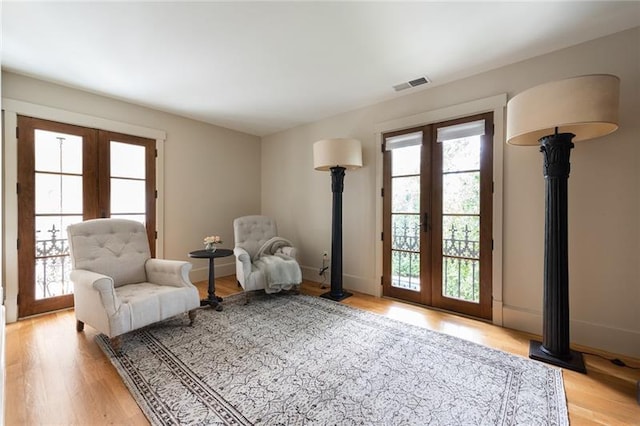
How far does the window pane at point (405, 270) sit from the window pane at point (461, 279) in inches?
12.3

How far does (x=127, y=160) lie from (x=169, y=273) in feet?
5.96

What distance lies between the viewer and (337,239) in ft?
11.7

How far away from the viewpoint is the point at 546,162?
2.06m

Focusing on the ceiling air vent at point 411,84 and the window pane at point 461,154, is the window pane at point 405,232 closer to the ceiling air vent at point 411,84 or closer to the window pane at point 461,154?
the window pane at point 461,154

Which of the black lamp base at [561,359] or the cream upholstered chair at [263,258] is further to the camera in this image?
the cream upholstered chair at [263,258]

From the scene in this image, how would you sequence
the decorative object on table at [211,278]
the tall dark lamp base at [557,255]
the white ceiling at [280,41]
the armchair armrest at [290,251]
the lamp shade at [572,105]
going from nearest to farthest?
the lamp shade at [572,105], the white ceiling at [280,41], the tall dark lamp base at [557,255], the decorative object on table at [211,278], the armchair armrest at [290,251]

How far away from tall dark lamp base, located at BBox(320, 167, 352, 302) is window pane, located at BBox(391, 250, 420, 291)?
645 millimetres

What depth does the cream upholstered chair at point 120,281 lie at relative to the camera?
212 centimetres

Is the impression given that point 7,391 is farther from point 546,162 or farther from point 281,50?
point 546,162

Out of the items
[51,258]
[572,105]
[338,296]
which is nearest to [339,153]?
[338,296]

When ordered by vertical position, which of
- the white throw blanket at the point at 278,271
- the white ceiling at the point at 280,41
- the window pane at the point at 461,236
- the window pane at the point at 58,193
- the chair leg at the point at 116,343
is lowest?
the chair leg at the point at 116,343

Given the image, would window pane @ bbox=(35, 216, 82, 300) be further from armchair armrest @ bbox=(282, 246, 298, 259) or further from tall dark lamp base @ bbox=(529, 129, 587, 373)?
tall dark lamp base @ bbox=(529, 129, 587, 373)

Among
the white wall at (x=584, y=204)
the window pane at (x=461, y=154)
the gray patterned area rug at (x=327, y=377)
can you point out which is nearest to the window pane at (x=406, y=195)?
the white wall at (x=584, y=204)

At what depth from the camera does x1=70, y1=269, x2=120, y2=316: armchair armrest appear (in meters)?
2.10
